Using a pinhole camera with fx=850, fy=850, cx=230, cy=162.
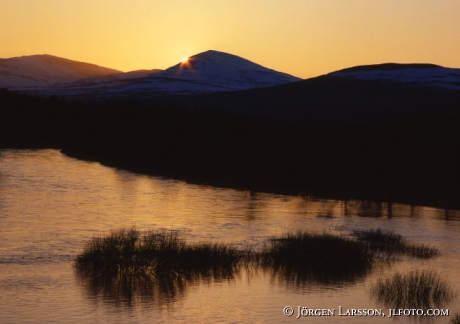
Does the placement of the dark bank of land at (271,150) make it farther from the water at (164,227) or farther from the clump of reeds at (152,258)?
the clump of reeds at (152,258)

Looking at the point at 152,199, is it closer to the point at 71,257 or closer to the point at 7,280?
the point at 71,257

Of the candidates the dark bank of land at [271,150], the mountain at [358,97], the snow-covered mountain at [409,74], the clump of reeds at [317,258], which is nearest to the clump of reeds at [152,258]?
the clump of reeds at [317,258]

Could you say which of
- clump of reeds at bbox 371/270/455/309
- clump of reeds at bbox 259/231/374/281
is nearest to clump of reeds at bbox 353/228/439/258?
clump of reeds at bbox 259/231/374/281

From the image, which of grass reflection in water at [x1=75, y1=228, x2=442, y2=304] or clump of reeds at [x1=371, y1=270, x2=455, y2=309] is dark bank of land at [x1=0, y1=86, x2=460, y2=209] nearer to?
grass reflection in water at [x1=75, y1=228, x2=442, y2=304]

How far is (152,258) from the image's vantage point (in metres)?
22.8

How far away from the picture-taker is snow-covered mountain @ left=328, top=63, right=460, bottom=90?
14912cm

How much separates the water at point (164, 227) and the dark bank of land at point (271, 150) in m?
4.01

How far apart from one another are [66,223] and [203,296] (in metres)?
11.3

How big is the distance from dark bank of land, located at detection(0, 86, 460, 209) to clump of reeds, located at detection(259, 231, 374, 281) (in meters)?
15.5

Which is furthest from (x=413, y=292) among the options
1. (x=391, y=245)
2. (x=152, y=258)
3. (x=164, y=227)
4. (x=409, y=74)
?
(x=409, y=74)

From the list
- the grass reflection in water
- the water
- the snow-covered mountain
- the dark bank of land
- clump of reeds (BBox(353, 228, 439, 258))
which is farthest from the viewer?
the snow-covered mountain

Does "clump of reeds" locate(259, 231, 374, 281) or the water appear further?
"clump of reeds" locate(259, 231, 374, 281)

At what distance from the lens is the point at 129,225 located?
30562 millimetres

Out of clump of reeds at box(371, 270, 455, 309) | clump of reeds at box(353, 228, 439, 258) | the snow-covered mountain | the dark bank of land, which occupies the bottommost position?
clump of reeds at box(371, 270, 455, 309)
